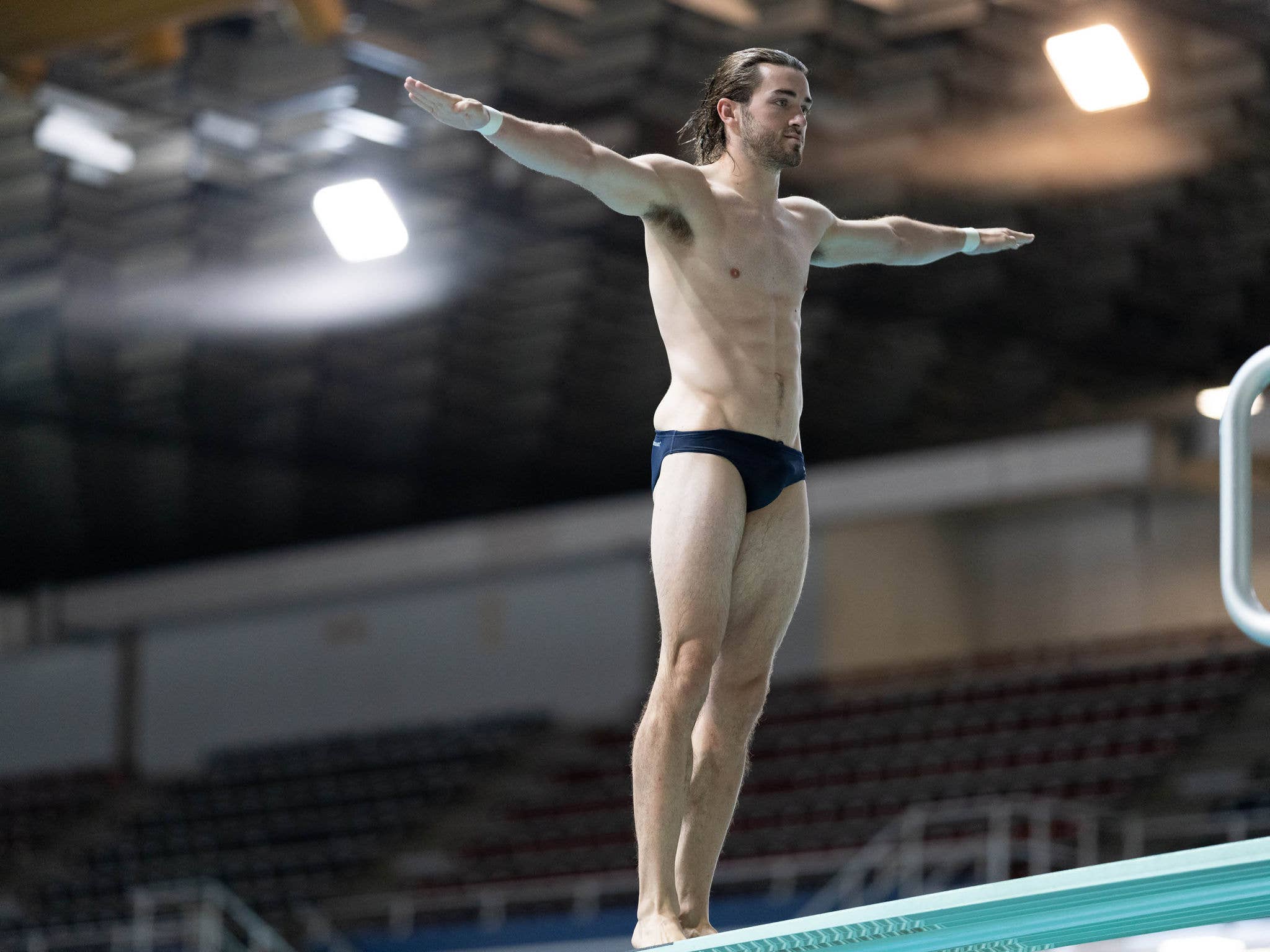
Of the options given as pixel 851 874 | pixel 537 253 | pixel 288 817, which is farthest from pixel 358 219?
pixel 288 817

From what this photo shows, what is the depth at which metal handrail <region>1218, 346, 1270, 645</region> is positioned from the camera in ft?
7.34

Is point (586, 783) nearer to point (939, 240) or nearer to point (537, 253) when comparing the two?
point (537, 253)

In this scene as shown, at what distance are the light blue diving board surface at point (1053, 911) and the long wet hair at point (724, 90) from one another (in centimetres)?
162

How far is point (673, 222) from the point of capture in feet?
10.7

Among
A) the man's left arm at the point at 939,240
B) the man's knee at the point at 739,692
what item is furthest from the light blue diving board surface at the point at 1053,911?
the man's left arm at the point at 939,240

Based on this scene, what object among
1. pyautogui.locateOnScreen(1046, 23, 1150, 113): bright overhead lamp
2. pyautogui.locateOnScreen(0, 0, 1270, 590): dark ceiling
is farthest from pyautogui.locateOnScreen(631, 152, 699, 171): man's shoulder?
pyautogui.locateOnScreen(1046, 23, 1150, 113): bright overhead lamp

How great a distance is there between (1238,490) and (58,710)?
23784 millimetres

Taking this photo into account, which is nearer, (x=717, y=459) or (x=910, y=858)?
(x=717, y=459)

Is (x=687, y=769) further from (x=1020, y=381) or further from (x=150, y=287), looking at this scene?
(x=1020, y=381)

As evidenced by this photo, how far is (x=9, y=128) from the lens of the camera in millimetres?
11648

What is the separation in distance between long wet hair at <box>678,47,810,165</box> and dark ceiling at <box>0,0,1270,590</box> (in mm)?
7444

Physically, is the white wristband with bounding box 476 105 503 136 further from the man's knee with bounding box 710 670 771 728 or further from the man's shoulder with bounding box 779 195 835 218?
the man's knee with bounding box 710 670 771 728

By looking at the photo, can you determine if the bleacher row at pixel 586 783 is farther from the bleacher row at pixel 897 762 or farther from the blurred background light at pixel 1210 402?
the blurred background light at pixel 1210 402

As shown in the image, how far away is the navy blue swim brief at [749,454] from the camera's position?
318cm
